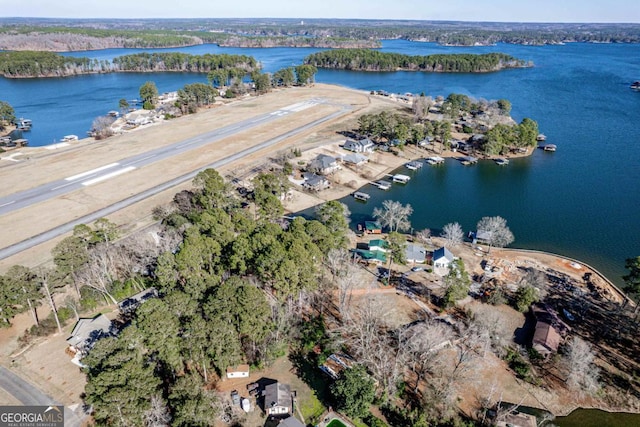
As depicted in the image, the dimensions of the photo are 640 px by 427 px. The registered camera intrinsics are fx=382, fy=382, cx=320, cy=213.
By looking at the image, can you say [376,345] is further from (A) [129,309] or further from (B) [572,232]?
(B) [572,232]

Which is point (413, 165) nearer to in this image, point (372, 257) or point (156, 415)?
point (372, 257)

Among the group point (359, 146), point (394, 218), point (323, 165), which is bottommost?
point (359, 146)

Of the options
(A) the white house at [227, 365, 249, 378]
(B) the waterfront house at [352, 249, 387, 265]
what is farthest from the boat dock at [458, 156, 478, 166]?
(A) the white house at [227, 365, 249, 378]

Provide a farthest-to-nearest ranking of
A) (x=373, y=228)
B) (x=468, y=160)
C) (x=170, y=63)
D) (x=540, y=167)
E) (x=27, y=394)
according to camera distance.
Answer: (x=170, y=63) < (x=468, y=160) < (x=540, y=167) < (x=373, y=228) < (x=27, y=394)

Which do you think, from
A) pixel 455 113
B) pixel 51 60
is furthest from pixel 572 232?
pixel 51 60

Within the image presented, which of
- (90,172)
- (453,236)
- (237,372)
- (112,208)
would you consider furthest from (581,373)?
(90,172)

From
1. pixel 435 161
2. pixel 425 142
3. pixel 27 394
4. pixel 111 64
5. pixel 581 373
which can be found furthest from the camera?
pixel 111 64

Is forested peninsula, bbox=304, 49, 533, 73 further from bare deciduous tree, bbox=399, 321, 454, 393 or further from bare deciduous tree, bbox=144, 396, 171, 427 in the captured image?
bare deciduous tree, bbox=144, 396, 171, 427
